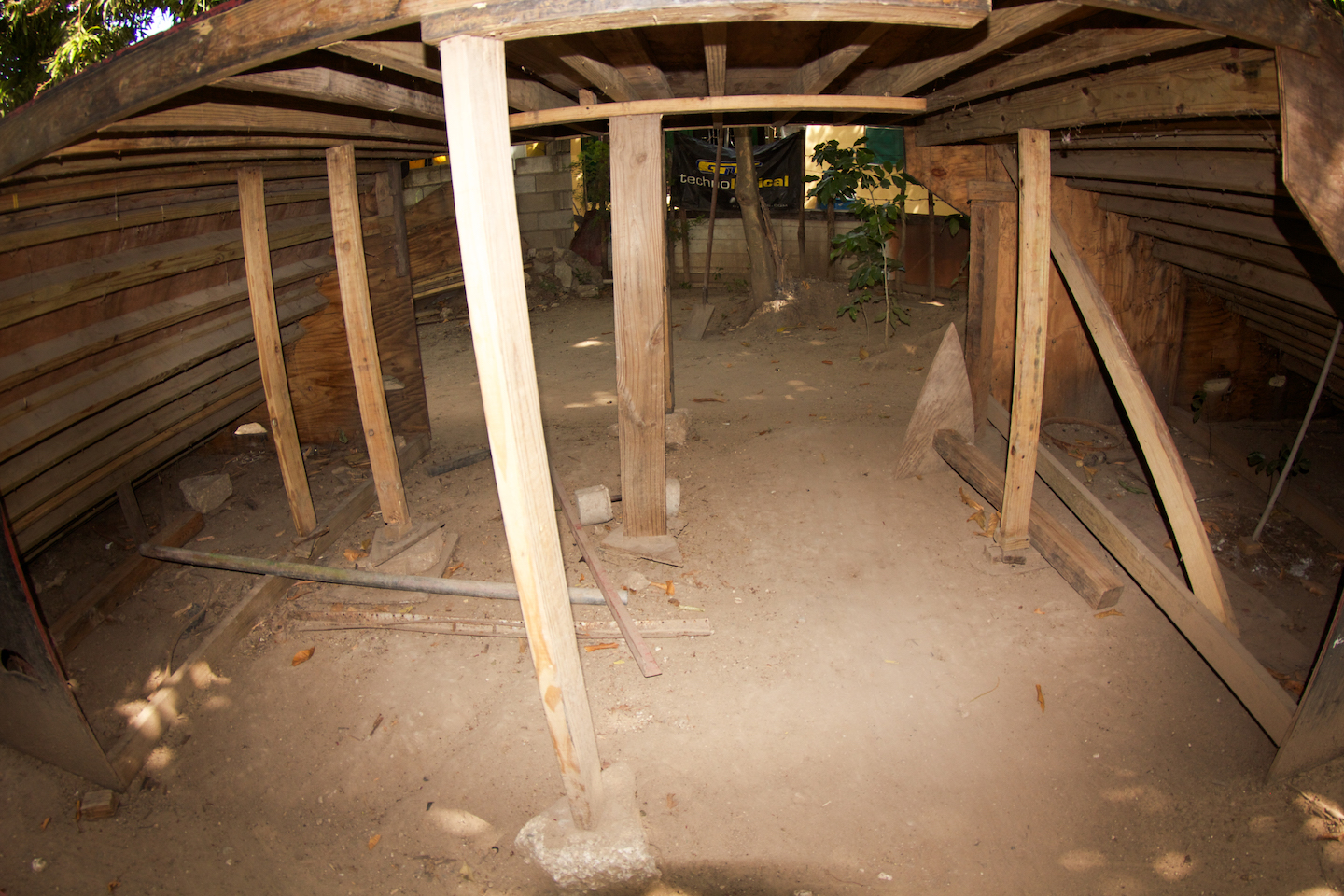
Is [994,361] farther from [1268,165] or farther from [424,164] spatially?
[424,164]

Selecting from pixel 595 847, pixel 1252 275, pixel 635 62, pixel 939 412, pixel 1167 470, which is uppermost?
pixel 635 62

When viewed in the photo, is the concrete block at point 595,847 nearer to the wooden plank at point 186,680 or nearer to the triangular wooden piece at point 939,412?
the wooden plank at point 186,680

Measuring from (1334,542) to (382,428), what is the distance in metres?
6.30

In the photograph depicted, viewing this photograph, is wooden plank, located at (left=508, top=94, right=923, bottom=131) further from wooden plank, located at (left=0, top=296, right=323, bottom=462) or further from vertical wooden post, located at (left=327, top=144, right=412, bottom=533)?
wooden plank, located at (left=0, top=296, right=323, bottom=462)

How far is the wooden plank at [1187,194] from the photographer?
3.28m

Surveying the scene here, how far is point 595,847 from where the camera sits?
2.73 m

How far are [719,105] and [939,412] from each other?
2872 mm

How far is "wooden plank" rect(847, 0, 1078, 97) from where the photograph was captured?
2.13 meters

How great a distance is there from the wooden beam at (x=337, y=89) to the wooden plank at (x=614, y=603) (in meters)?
1.92

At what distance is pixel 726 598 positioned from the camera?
422 cm

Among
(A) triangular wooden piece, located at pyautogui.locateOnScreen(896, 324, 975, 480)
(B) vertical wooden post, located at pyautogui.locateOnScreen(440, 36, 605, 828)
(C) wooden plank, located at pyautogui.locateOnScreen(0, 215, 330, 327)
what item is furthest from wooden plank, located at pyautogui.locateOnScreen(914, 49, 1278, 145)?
(C) wooden plank, located at pyautogui.locateOnScreen(0, 215, 330, 327)

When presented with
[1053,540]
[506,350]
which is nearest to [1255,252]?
[1053,540]

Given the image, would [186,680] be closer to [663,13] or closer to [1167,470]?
[663,13]

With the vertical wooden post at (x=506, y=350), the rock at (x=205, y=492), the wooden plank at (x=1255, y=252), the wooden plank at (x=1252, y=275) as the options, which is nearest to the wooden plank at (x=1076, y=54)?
the wooden plank at (x=1255, y=252)
